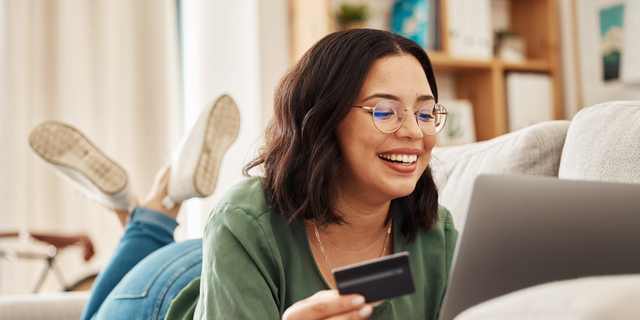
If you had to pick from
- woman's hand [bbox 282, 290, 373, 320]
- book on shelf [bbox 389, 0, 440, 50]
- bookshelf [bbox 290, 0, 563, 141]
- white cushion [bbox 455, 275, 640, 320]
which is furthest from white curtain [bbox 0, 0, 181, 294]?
white cushion [bbox 455, 275, 640, 320]

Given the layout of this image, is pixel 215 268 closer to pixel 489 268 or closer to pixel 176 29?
pixel 489 268

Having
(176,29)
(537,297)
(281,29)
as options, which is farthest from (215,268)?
(176,29)

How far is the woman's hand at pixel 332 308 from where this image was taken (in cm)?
59

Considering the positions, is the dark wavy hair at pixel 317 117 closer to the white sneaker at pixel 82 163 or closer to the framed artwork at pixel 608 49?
the white sneaker at pixel 82 163

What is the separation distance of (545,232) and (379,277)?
17 cm

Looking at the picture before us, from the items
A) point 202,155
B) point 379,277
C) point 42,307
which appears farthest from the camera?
point 202,155

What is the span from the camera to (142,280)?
1.20 metres

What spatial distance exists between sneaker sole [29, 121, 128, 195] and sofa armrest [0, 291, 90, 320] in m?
0.33

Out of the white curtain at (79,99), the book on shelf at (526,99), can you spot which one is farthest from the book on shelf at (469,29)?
the white curtain at (79,99)

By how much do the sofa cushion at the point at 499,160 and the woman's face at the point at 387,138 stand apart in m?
0.23

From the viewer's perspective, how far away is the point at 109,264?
143 cm

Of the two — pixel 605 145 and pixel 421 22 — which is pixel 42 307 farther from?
pixel 421 22

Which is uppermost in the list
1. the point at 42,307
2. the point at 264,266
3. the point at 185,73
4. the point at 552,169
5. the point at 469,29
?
the point at 469,29

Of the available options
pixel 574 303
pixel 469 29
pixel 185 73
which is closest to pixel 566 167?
pixel 574 303
